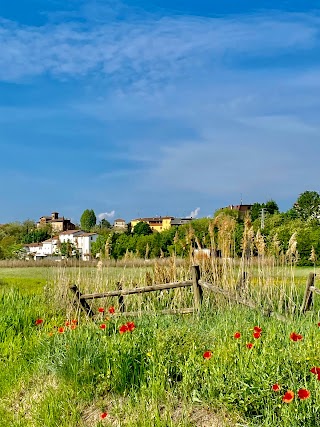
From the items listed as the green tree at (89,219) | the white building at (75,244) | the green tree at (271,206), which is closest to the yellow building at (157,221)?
the green tree at (89,219)

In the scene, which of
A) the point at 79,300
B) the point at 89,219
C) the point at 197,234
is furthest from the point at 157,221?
the point at 79,300

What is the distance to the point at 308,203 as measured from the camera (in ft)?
197

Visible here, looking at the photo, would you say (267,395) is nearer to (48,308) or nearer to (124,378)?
(124,378)

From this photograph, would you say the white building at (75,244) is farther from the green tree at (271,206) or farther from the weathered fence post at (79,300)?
the green tree at (271,206)

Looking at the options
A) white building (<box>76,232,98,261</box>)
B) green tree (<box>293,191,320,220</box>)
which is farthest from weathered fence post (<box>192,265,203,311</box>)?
green tree (<box>293,191,320,220</box>)

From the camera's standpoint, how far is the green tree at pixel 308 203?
193 ft

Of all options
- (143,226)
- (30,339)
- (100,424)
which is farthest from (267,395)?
(143,226)

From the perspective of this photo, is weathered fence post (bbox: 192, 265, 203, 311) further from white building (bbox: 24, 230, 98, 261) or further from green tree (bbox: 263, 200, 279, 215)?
green tree (bbox: 263, 200, 279, 215)

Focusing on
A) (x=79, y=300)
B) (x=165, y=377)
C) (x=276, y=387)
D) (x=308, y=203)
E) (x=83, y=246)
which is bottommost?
(x=165, y=377)

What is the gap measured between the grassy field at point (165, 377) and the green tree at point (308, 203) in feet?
178

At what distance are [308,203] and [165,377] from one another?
190 feet

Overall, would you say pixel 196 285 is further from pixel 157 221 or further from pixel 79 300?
pixel 157 221

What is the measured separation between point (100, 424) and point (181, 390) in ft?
2.35

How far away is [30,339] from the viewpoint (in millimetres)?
7418
